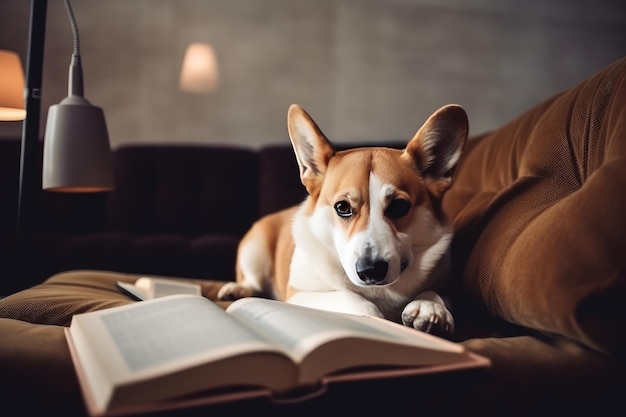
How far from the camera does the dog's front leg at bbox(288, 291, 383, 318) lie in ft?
3.43

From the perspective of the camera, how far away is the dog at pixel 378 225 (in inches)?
39.8

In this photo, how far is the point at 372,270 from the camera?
97 cm

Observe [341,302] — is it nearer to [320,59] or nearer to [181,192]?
[181,192]

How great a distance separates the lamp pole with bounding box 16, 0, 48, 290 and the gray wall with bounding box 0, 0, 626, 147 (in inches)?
86.9

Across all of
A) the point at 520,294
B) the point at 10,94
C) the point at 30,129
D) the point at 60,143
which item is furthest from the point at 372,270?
the point at 10,94

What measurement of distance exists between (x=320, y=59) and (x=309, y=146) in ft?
7.93

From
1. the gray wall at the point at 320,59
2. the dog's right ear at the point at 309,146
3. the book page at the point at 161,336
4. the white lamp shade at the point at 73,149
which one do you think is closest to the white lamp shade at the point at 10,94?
the white lamp shade at the point at 73,149

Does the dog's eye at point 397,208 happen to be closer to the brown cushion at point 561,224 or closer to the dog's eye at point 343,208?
the dog's eye at point 343,208

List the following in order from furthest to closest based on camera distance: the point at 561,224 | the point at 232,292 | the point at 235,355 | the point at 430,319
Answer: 1. the point at 232,292
2. the point at 430,319
3. the point at 561,224
4. the point at 235,355

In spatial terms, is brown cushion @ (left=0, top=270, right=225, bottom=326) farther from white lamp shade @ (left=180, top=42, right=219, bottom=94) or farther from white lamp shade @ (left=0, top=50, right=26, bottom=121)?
white lamp shade @ (left=180, top=42, right=219, bottom=94)

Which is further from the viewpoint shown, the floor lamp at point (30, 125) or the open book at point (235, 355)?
the floor lamp at point (30, 125)

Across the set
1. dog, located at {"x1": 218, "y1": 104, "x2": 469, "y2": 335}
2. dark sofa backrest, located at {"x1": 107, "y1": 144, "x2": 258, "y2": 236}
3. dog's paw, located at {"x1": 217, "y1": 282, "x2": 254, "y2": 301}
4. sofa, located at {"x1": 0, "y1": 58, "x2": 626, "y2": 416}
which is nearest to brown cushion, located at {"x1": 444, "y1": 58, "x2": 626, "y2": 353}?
sofa, located at {"x1": 0, "y1": 58, "x2": 626, "y2": 416}

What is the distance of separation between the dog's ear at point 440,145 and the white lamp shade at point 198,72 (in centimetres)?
240

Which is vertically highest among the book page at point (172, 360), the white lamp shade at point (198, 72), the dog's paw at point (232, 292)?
the white lamp shade at point (198, 72)
